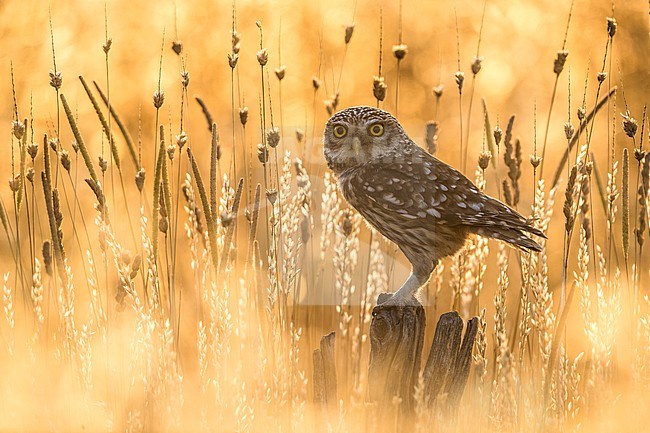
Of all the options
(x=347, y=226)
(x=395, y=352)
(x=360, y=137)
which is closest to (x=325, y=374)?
(x=395, y=352)

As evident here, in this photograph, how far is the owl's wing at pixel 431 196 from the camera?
2.39 meters

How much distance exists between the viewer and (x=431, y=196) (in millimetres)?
2441

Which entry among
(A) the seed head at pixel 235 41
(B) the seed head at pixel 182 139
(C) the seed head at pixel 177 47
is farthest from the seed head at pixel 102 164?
(A) the seed head at pixel 235 41

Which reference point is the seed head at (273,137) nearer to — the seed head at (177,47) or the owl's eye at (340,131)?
the owl's eye at (340,131)

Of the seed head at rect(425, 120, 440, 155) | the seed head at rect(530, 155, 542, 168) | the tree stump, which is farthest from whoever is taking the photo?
the seed head at rect(425, 120, 440, 155)

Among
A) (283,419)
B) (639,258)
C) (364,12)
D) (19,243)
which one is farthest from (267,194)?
(364,12)

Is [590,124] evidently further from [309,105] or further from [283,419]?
[283,419]

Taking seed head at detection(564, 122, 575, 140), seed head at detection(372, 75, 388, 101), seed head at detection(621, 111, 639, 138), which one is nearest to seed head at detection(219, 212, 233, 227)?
seed head at detection(372, 75, 388, 101)

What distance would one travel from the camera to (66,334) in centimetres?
262

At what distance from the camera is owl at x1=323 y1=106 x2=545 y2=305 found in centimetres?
239

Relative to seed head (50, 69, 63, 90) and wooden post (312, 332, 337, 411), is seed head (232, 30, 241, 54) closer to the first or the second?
seed head (50, 69, 63, 90)

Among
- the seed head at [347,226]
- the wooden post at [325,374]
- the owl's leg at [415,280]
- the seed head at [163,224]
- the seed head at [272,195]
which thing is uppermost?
the seed head at [272,195]

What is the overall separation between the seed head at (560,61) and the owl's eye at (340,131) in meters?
0.76

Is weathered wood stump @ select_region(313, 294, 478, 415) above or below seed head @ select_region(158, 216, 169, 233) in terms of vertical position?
below
